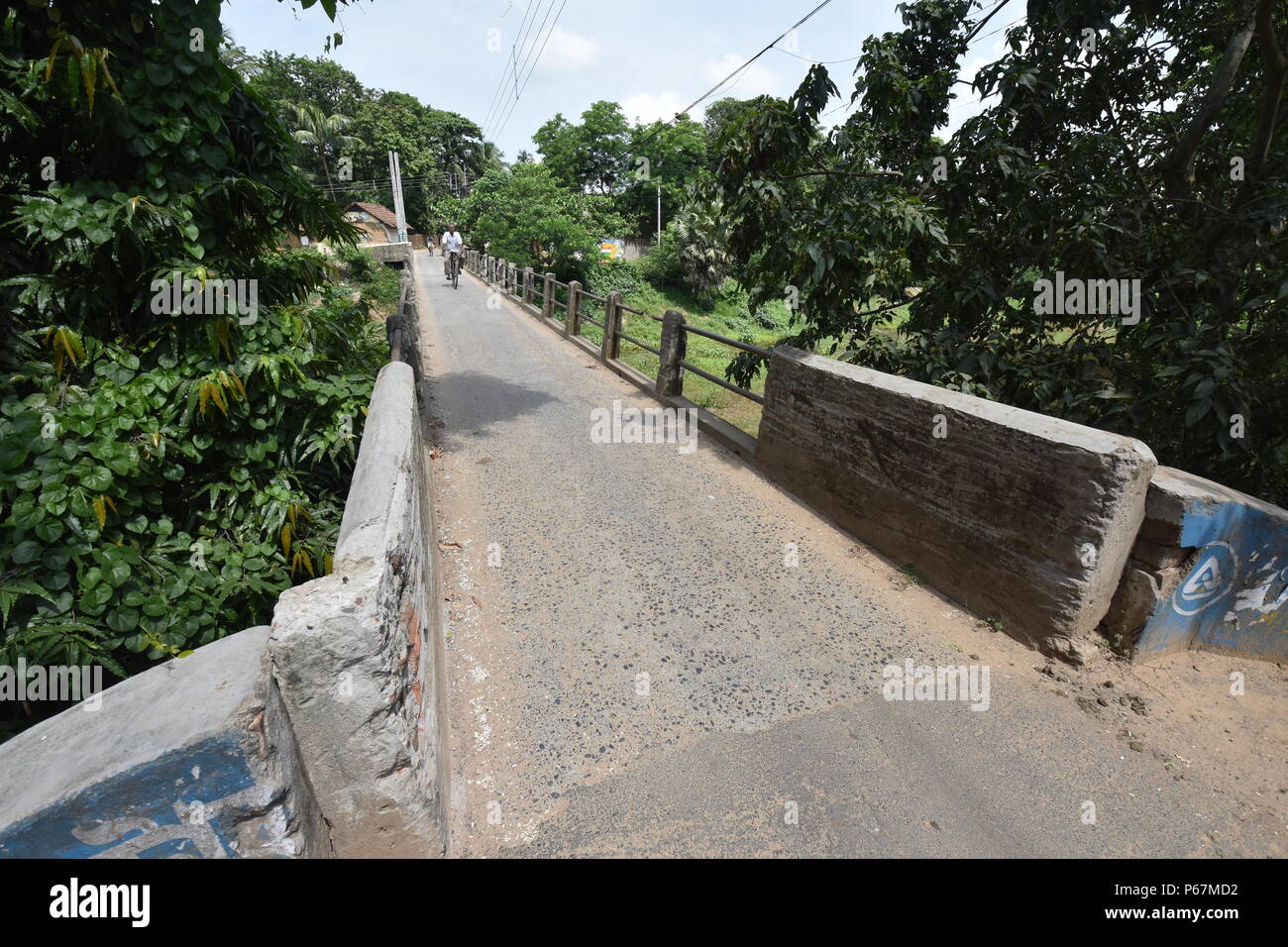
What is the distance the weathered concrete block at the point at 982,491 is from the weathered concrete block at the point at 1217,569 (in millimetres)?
145

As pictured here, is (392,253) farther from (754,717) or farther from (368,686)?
(368,686)

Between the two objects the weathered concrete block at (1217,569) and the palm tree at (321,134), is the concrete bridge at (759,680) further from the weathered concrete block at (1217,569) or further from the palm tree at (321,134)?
the palm tree at (321,134)

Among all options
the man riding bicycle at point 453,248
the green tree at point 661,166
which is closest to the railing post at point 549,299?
the man riding bicycle at point 453,248

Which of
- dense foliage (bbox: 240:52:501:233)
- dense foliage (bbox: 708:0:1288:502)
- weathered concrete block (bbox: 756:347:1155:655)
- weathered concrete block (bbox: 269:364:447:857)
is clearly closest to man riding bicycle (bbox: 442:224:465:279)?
dense foliage (bbox: 708:0:1288:502)

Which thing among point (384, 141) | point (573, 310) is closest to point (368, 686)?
point (573, 310)

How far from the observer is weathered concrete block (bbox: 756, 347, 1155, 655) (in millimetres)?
2975

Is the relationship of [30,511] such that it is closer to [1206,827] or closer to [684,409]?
[1206,827]

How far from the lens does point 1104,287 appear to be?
454 cm

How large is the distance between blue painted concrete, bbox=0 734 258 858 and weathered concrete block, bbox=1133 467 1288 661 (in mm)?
3828

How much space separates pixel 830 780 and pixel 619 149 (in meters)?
43.1

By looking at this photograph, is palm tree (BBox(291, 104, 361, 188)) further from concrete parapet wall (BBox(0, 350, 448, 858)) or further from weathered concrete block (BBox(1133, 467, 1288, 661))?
weathered concrete block (BBox(1133, 467, 1288, 661))

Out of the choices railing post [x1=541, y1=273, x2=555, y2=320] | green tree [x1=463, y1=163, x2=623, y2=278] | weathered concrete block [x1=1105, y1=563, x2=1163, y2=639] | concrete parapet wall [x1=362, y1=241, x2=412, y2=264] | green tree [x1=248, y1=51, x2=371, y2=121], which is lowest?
weathered concrete block [x1=1105, y1=563, x2=1163, y2=639]

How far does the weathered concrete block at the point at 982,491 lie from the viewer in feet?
9.76

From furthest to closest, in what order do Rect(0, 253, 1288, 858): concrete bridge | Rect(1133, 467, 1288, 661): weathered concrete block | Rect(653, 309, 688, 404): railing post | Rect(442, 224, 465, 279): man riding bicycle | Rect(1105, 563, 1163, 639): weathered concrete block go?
1. Rect(442, 224, 465, 279): man riding bicycle
2. Rect(653, 309, 688, 404): railing post
3. Rect(1105, 563, 1163, 639): weathered concrete block
4. Rect(1133, 467, 1288, 661): weathered concrete block
5. Rect(0, 253, 1288, 858): concrete bridge
